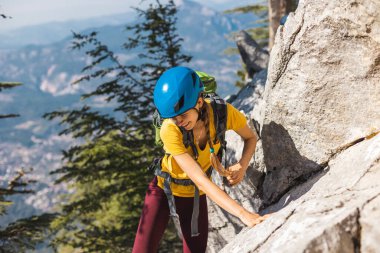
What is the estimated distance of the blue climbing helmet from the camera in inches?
167

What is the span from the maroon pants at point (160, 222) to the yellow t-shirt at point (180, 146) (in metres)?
0.17

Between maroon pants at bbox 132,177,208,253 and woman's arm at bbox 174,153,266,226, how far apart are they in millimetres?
1244

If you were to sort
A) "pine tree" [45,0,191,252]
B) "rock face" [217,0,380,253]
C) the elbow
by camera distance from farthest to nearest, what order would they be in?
"pine tree" [45,0,191,252] → the elbow → "rock face" [217,0,380,253]

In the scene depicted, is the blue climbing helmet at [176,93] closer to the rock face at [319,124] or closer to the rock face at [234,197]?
the rock face at [319,124]

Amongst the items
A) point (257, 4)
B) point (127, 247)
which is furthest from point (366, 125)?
point (257, 4)

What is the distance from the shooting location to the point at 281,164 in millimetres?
5934

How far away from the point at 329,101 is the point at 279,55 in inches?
40.3

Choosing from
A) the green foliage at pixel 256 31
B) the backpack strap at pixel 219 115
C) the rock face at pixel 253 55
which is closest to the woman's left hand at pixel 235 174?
the backpack strap at pixel 219 115

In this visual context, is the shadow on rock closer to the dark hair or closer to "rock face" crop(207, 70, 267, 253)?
"rock face" crop(207, 70, 267, 253)

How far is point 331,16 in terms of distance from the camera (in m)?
4.78

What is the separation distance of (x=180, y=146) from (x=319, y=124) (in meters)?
2.21

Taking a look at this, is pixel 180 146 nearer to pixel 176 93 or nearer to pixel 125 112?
pixel 176 93


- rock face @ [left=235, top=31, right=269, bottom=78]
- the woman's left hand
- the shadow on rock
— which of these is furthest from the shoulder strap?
rock face @ [left=235, top=31, right=269, bottom=78]

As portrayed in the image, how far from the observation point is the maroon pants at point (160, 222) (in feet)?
17.0
